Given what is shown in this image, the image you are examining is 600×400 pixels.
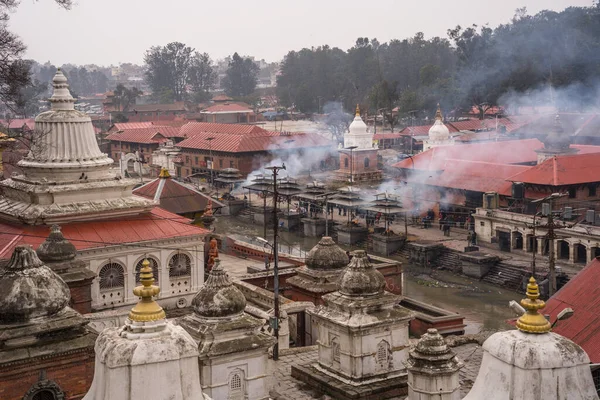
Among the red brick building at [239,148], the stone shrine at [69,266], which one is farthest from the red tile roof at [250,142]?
the stone shrine at [69,266]

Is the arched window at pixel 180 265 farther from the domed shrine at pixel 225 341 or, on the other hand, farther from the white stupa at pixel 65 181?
the domed shrine at pixel 225 341

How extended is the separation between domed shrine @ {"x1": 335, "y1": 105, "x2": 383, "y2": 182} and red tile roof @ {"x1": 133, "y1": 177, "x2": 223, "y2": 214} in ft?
95.0

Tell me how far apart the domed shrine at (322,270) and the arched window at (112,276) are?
4944mm

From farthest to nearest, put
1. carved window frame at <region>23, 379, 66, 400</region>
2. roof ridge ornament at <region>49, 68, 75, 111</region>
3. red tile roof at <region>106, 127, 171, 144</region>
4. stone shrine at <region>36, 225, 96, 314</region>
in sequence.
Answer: red tile roof at <region>106, 127, 171, 144</region>
roof ridge ornament at <region>49, 68, 75, 111</region>
stone shrine at <region>36, 225, 96, 314</region>
carved window frame at <region>23, 379, 66, 400</region>

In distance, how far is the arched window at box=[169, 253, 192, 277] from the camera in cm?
2323

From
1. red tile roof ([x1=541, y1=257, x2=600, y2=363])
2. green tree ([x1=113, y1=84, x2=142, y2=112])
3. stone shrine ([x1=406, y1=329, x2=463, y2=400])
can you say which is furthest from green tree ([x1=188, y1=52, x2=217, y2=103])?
stone shrine ([x1=406, y1=329, x2=463, y2=400])

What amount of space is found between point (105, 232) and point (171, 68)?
11210 cm

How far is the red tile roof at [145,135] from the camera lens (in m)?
75.8

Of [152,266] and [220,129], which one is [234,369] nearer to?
[152,266]

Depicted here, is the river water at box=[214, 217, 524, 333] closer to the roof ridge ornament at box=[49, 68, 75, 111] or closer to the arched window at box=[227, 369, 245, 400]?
the roof ridge ornament at box=[49, 68, 75, 111]

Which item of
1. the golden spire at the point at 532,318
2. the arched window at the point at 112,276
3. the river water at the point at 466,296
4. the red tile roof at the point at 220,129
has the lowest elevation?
the river water at the point at 466,296

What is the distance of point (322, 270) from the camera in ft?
67.5

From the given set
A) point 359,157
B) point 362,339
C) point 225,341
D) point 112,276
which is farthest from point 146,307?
point 359,157

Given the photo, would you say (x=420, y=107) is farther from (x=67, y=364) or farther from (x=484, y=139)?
(x=67, y=364)
